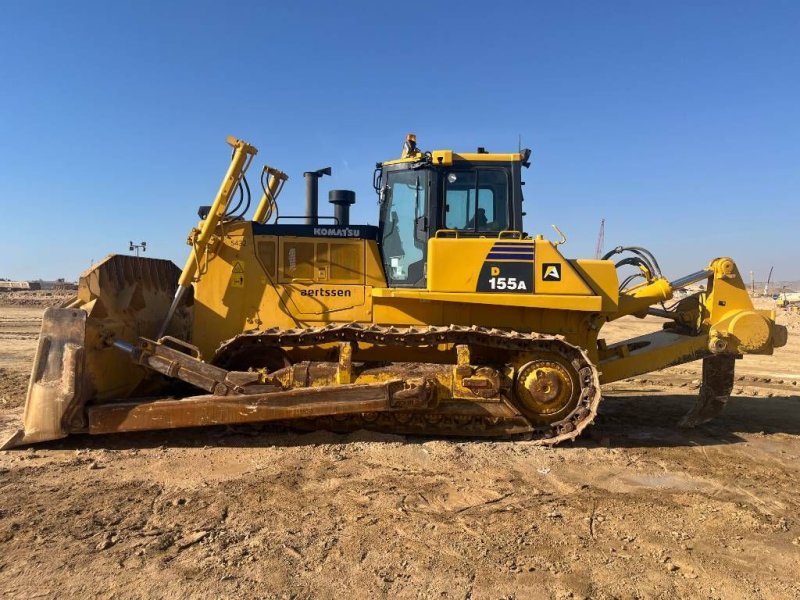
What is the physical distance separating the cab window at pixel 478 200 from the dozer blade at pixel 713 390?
3.32 metres

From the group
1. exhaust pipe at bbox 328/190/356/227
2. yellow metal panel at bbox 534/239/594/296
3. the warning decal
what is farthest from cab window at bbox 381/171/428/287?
the warning decal

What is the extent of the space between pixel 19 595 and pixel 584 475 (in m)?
4.49

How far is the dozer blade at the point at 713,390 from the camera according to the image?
7305 millimetres

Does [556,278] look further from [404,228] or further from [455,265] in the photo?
[404,228]

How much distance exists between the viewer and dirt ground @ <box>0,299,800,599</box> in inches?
136

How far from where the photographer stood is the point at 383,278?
695 cm

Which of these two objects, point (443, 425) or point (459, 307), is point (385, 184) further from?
point (443, 425)

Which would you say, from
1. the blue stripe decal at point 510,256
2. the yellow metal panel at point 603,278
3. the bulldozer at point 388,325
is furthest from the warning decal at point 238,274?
the yellow metal panel at point 603,278

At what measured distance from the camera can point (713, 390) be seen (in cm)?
737

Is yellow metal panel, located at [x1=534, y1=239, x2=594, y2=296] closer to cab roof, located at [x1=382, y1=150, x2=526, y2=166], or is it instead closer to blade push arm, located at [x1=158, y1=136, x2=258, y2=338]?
cab roof, located at [x1=382, y1=150, x2=526, y2=166]

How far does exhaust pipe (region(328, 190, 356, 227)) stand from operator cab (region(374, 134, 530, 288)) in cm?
107

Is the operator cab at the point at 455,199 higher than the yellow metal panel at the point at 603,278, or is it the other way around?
the operator cab at the point at 455,199

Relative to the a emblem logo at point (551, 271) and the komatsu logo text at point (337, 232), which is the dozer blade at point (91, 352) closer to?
the komatsu logo text at point (337, 232)

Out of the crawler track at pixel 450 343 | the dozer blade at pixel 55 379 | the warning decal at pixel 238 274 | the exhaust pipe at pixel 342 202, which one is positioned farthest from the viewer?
the exhaust pipe at pixel 342 202
